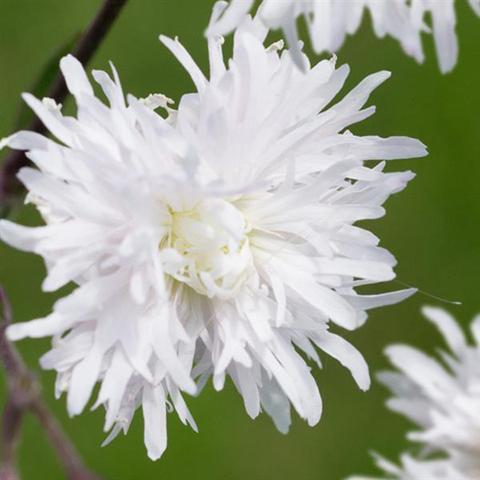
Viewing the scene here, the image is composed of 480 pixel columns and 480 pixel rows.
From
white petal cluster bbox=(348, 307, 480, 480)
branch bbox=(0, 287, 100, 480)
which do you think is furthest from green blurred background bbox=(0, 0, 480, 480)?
branch bbox=(0, 287, 100, 480)

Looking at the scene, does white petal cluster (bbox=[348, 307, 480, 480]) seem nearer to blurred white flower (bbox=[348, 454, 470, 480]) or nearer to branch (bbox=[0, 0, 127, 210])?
blurred white flower (bbox=[348, 454, 470, 480])

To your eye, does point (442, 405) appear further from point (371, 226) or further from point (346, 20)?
point (371, 226)

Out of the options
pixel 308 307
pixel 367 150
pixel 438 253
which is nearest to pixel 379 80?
pixel 367 150

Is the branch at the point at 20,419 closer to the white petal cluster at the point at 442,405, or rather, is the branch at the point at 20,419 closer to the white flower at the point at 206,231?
the white flower at the point at 206,231

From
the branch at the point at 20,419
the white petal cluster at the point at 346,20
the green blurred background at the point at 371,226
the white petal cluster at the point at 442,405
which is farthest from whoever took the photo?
the green blurred background at the point at 371,226

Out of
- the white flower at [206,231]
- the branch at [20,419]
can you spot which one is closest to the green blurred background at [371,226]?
the branch at [20,419]

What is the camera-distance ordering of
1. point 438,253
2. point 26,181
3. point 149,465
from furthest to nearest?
1. point 438,253
2. point 149,465
3. point 26,181

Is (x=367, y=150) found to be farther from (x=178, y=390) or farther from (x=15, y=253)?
(x=15, y=253)
